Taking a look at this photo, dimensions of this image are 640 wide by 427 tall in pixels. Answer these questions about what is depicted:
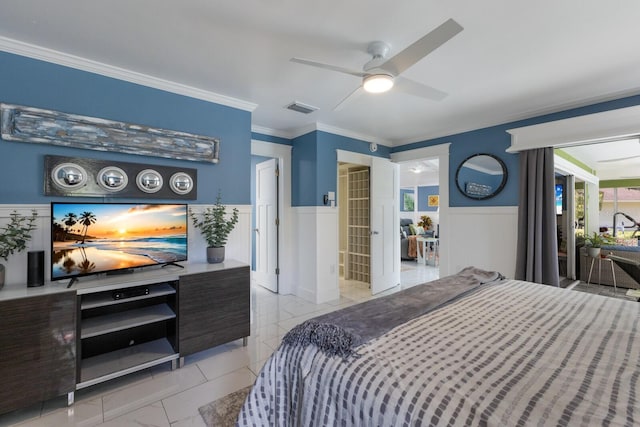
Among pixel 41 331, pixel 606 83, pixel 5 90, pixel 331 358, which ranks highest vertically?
pixel 606 83

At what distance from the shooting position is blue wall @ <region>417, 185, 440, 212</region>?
8.97 metres

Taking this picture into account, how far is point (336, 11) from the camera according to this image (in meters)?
1.67

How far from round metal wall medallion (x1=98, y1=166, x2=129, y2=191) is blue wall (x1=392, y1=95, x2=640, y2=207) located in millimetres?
3995

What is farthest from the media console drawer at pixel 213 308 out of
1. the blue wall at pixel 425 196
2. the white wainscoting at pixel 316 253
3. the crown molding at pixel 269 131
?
the blue wall at pixel 425 196

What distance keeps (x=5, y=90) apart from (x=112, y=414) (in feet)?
7.70

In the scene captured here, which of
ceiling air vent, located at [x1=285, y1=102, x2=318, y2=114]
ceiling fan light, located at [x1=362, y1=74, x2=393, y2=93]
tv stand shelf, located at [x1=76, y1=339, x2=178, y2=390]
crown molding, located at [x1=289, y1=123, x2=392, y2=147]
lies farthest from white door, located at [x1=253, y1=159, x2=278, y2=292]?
ceiling fan light, located at [x1=362, y1=74, x2=393, y2=93]

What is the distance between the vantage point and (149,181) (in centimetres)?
246

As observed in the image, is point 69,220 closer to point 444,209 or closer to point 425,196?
point 444,209

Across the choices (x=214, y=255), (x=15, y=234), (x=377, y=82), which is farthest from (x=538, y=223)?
(x=15, y=234)

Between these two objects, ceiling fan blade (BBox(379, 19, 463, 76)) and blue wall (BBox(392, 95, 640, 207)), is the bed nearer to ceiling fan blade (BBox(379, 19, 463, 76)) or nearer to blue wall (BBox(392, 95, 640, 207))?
ceiling fan blade (BBox(379, 19, 463, 76))

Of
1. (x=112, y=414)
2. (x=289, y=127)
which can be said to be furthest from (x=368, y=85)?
(x=112, y=414)

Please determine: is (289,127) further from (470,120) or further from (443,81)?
(470,120)

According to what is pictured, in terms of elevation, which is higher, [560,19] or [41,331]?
[560,19]

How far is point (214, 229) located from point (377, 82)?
77.8 inches
